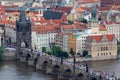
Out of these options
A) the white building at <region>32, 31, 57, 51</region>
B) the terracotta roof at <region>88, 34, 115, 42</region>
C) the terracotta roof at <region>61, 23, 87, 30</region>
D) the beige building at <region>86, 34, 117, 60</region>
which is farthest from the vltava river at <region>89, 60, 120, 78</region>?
the terracotta roof at <region>61, 23, 87, 30</region>

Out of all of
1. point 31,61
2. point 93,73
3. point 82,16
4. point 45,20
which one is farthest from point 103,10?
point 93,73

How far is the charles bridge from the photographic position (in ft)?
121

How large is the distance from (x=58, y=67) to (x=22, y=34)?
6.88 metres

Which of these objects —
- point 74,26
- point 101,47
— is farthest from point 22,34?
point 74,26

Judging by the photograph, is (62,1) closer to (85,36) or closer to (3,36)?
(3,36)

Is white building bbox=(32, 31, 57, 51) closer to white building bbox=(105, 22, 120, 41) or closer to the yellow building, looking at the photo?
the yellow building

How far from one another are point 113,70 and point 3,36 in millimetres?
15177

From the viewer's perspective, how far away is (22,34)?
47344mm

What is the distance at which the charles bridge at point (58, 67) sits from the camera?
3694 cm

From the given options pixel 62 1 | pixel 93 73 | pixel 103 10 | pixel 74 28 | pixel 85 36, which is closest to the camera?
pixel 93 73

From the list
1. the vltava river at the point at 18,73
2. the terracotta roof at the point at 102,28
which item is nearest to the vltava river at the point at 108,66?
the vltava river at the point at 18,73

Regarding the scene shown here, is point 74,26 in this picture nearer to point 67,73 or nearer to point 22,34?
point 22,34

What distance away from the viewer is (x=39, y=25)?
53.8 m

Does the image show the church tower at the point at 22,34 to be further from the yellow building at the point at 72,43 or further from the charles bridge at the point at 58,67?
the yellow building at the point at 72,43
